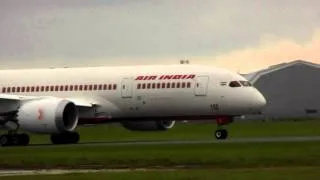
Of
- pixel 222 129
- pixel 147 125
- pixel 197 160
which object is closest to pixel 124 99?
pixel 147 125

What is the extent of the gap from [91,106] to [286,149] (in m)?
18.6

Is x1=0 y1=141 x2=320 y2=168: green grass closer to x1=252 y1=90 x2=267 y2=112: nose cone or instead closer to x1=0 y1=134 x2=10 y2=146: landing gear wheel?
x1=0 y1=134 x2=10 y2=146: landing gear wheel

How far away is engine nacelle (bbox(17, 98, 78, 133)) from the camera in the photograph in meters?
48.3

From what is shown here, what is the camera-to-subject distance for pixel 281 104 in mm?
156000

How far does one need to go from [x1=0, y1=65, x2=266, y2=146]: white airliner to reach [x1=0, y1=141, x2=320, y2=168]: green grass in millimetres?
8610

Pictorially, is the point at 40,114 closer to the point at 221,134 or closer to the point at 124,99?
the point at 124,99

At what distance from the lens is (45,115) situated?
159 feet

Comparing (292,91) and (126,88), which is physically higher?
(292,91)

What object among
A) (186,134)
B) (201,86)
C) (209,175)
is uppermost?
→ (201,86)

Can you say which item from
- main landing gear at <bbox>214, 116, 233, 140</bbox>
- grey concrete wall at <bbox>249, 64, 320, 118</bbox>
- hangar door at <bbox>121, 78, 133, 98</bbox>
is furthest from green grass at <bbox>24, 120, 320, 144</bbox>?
grey concrete wall at <bbox>249, 64, 320, 118</bbox>

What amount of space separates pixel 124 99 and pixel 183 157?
19.1m

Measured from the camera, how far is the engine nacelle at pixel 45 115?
48.3 metres

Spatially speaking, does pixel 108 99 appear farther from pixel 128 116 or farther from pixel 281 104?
pixel 281 104

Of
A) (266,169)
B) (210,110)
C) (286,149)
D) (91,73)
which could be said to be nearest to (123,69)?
(91,73)
